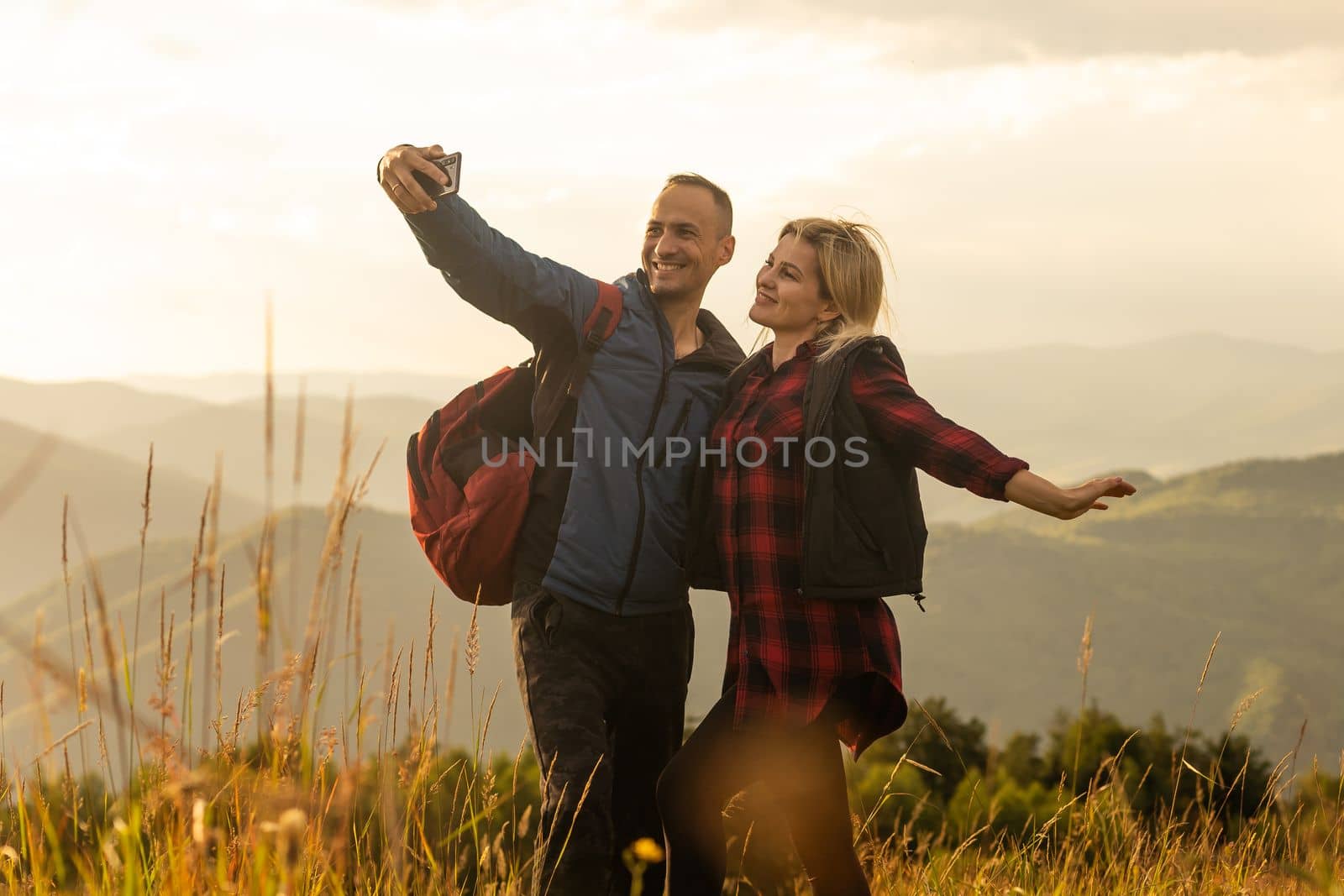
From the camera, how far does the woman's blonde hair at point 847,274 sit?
336 centimetres

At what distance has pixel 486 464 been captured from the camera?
136 inches

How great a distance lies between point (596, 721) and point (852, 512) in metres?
0.94

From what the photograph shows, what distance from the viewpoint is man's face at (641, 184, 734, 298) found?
12.4ft

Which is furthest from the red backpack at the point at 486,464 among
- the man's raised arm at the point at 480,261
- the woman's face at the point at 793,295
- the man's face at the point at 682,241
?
the woman's face at the point at 793,295

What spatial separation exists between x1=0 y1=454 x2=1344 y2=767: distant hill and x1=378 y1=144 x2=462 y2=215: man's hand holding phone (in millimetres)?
101073

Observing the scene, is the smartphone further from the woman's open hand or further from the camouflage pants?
the woman's open hand

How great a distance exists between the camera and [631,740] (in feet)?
11.2

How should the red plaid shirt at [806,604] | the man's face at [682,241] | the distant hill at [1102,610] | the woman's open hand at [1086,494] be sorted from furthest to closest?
the distant hill at [1102,610] → the man's face at [682,241] → the red plaid shirt at [806,604] → the woman's open hand at [1086,494]

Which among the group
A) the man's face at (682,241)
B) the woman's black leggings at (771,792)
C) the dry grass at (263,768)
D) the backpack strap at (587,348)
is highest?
the man's face at (682,241)

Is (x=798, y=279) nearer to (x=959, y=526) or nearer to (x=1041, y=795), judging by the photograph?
(x=1041, y=795)

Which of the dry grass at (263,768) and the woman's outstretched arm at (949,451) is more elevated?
the woman's outstretched arm at (949,451)

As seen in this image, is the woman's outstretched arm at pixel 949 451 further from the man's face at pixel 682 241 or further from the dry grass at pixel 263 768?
the man's face at pixel 682 241

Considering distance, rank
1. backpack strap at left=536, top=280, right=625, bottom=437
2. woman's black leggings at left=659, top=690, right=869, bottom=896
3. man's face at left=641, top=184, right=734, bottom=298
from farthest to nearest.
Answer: man's face at left=641, top=184, right=734, bottom=298 → backpack strap at left=536, top=280, right=625, bottom=437 → woman's black leggings at left=659, top=690, right=869, bottom=896

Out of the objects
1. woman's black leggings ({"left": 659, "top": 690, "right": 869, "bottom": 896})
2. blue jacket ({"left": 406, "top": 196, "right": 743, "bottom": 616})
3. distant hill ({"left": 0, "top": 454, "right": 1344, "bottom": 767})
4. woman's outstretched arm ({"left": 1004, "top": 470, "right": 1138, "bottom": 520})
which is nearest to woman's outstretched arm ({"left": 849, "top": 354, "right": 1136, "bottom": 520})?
woman's outstretched arm ({"left": 1004, "top": 470, "right": 1138, "bottom": 520})
